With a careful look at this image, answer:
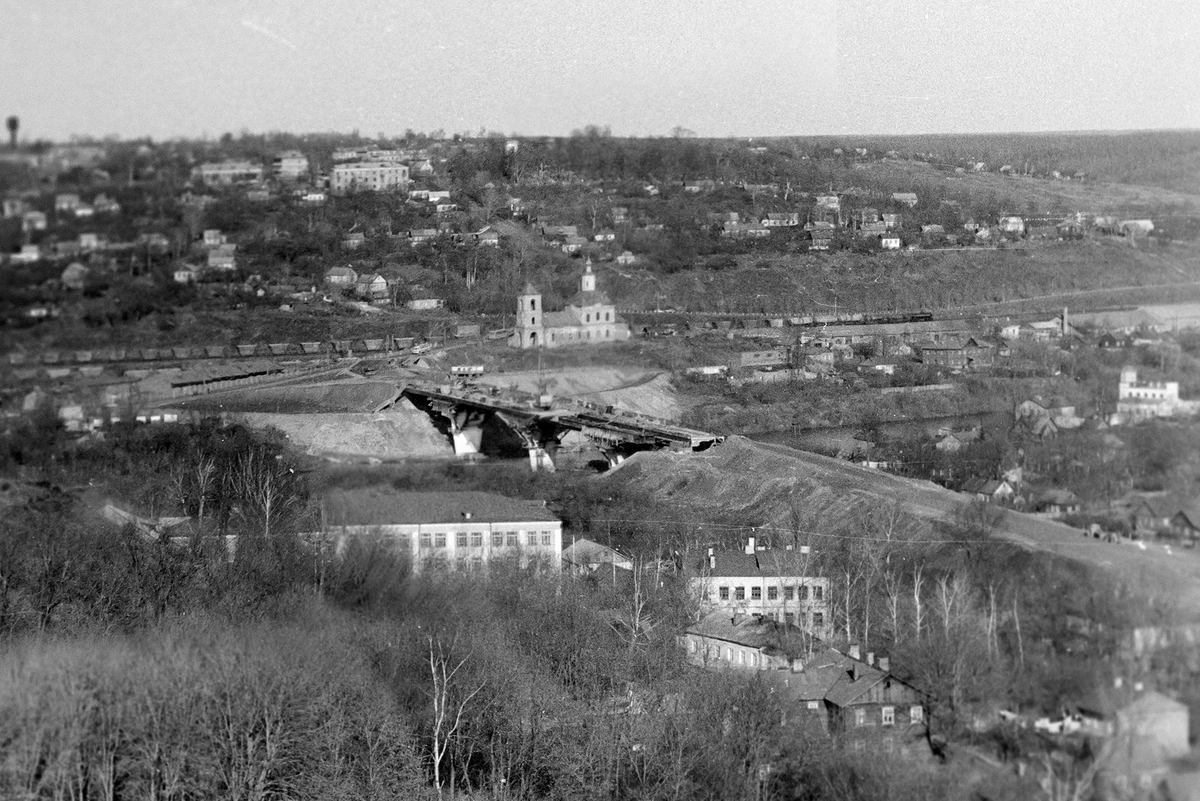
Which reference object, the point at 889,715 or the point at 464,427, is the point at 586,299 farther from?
the point at 889,715

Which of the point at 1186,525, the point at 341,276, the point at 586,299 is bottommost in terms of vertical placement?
the point at 1186,525

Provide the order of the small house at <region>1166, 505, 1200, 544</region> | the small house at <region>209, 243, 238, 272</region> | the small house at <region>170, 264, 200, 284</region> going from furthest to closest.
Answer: the small house at <region>209, 243, 238, 272</region>, the small house at <region>170, 264, 200, 284</region>, the small house at <region>1166, 505, 1200, 544</region>

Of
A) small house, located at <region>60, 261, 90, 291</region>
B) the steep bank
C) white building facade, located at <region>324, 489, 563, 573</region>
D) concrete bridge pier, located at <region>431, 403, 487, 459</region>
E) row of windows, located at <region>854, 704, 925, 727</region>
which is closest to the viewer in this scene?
row of windows, located at <region>854, 704, 925, 727</region>

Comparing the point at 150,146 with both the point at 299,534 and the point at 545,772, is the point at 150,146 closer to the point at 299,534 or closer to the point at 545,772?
the point at 299,534

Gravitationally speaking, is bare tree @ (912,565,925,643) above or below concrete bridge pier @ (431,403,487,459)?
below

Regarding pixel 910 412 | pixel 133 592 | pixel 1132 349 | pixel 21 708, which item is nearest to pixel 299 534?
pixel 133 592

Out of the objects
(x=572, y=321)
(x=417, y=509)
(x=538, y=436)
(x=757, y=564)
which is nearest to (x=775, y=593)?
(x=757, y=564)

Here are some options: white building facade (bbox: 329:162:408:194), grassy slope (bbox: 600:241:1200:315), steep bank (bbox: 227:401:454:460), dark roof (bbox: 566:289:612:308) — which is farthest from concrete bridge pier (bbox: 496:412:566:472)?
white building facade (bbox: 329:162:408:194)

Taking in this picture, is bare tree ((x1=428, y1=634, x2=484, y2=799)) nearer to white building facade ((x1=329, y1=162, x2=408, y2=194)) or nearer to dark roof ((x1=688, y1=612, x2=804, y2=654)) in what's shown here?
dark roof ((x1=688, y1=612, x2=804, y2=654))
